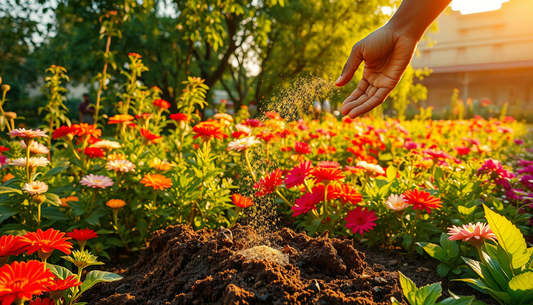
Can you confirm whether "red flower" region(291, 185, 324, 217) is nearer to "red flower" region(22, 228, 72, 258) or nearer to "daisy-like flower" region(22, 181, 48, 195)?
"red flower" region(22, 228, 72, 258)

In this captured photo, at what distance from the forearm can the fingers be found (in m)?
0.35

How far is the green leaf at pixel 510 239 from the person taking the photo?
1312 millimetres

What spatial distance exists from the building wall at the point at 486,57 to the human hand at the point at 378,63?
27825 millimetres

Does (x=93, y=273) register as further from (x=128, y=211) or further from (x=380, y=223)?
(x=380, y=223)

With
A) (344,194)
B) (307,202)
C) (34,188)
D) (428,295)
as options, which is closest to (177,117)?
(34,188)

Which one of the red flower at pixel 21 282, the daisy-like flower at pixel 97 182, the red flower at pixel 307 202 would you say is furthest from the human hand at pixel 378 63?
the red flower at pixel 21 282

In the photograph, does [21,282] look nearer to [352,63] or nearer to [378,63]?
[352,63]

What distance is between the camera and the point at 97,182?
2.08m

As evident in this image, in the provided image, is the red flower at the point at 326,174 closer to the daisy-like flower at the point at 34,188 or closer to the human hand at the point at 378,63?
the human hand at the point at 378,63

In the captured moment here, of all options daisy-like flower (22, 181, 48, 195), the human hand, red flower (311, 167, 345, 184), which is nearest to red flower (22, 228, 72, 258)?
daisy-like flower (22, 181, 48, 195)

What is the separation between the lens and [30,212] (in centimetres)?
200

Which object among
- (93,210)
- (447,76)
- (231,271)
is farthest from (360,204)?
(447,76)

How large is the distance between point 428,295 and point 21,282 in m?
1.31

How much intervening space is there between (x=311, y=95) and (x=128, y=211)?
1506mm
